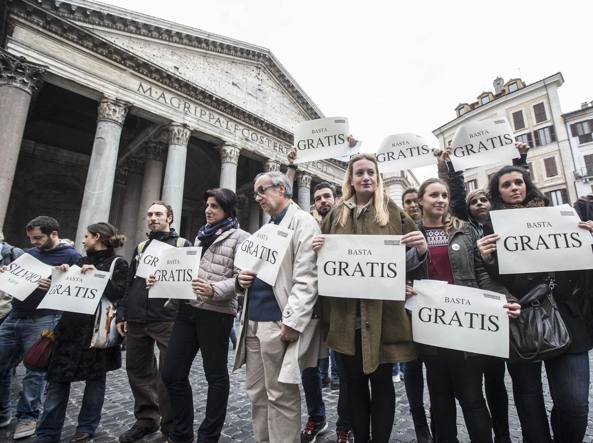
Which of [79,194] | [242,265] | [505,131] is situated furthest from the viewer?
[79,194]

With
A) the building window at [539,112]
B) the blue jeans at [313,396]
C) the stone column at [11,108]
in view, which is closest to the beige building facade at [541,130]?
the building window at [539,112]

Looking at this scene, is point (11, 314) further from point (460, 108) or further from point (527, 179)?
point (460, 108)

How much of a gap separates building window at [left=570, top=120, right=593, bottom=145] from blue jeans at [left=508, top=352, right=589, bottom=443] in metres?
27.4

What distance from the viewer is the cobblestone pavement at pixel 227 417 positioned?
119 inches

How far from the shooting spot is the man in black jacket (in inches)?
121

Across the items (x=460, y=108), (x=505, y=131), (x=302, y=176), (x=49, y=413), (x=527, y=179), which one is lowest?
(x=49, y=413)

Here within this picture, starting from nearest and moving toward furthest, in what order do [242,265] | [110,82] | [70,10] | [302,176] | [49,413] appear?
[242,265] → [49,413] → [70,10] → [110,82] → [302,176]

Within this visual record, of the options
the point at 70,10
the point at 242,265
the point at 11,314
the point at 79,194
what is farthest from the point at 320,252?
the point at 79,194

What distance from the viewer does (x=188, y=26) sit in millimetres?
13820

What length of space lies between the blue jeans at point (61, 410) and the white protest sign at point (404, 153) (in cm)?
366

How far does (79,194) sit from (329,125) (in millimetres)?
17546

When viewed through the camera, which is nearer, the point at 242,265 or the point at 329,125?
the point at 242,265

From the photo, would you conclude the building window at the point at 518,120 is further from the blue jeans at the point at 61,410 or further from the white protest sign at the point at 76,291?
the blue jeans at the point at 61,410

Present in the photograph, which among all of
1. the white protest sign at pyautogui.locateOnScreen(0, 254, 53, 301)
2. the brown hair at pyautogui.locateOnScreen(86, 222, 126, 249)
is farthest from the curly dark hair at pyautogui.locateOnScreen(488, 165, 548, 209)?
the white protest sign at pyautogui.locateOnScreen(0, 254, 53, 301)
